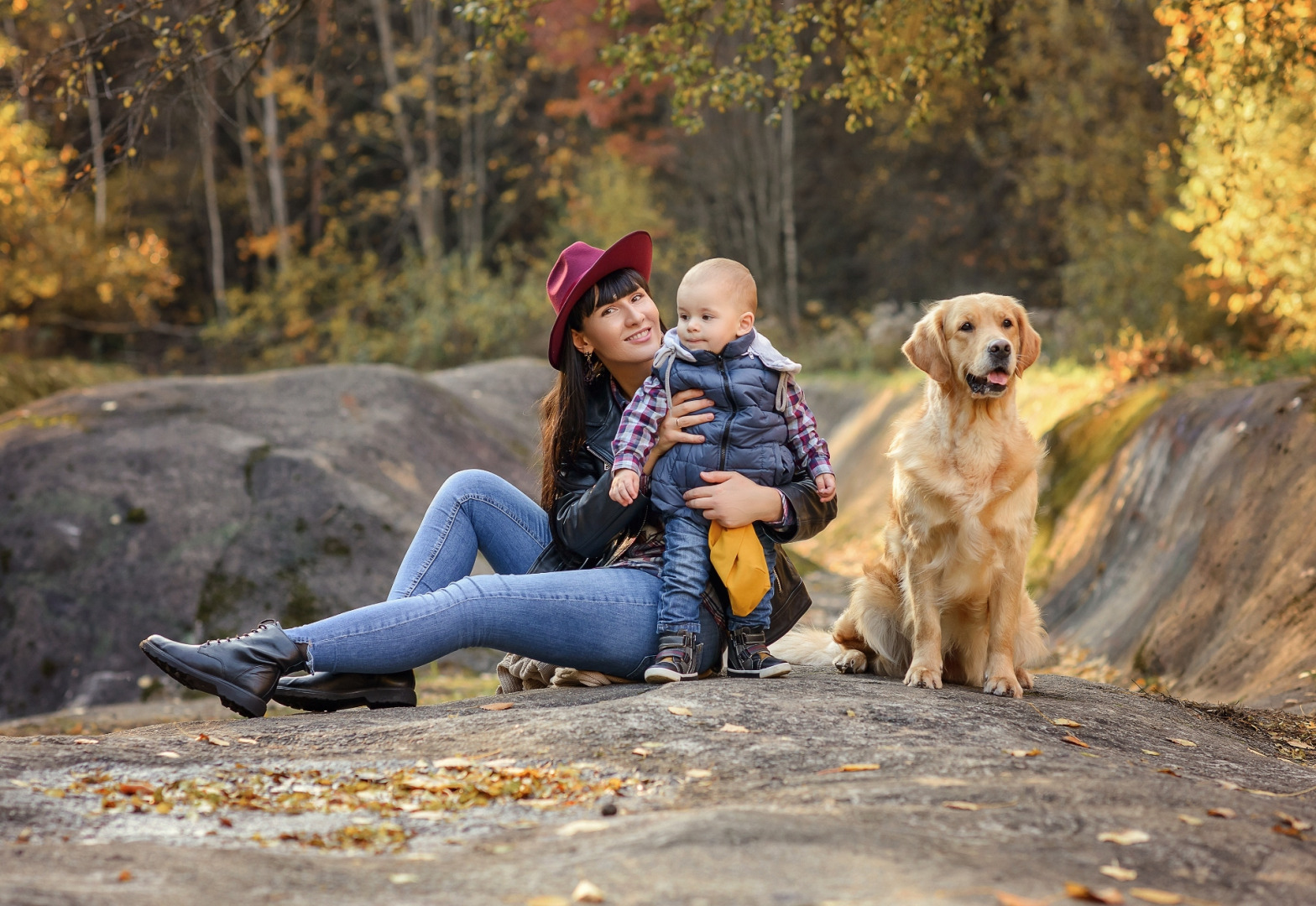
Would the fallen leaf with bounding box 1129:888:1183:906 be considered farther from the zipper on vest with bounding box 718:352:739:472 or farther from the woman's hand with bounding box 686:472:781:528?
the zipper on vest with bounding box 718:352:739:472

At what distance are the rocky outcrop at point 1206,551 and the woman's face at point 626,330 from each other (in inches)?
129

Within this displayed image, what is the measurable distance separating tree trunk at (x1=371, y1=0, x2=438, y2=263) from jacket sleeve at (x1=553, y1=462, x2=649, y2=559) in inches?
681

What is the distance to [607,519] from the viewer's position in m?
3.96

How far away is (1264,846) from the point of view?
238 cm

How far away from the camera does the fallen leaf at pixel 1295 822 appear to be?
2.58 m

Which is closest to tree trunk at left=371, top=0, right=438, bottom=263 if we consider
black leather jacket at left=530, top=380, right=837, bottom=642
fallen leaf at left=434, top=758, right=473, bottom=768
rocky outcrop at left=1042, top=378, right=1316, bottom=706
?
rocky outcrop at left=1042, top=378, right=1316, bottom=706

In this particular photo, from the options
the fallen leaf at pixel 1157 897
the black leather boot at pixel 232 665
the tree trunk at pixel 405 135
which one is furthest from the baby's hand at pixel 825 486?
the tree trunk at pixel 405 135

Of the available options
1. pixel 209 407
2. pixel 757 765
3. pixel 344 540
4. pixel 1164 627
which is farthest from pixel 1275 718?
pixel 209 407

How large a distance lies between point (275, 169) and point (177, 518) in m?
15.0

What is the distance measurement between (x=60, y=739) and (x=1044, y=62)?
18.3 meters

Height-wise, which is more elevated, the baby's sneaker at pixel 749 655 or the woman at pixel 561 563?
the woman at pixel 561 563

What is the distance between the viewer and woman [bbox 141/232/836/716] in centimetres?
371

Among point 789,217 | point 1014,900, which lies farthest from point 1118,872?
point 789,217

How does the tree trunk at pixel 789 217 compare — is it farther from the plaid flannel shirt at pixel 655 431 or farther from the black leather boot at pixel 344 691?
the black leather boot at pixel 344 691
